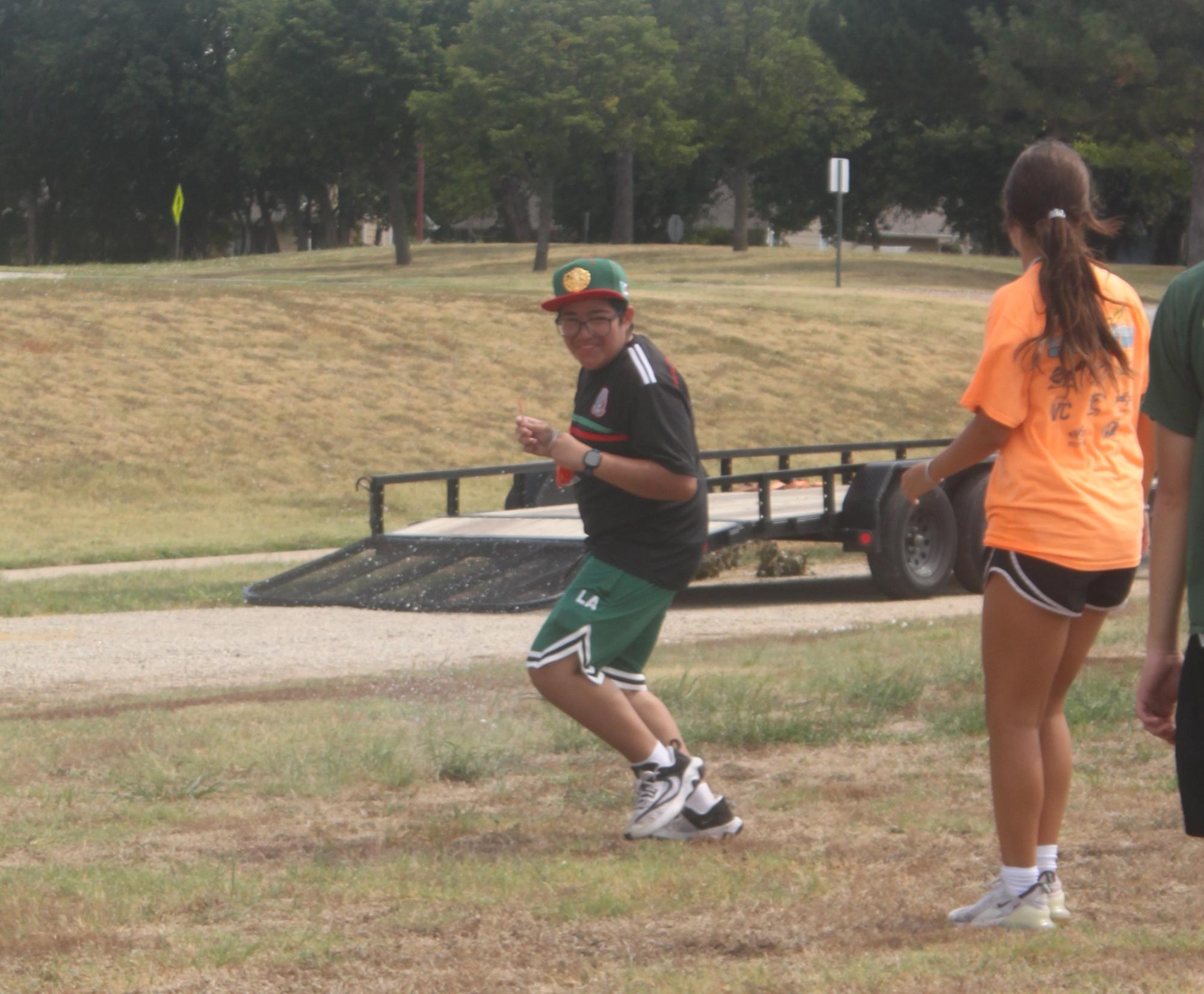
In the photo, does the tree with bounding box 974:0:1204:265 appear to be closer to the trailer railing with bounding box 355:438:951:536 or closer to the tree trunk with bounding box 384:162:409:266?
the tree trunk with bounding box 384:162:409:266

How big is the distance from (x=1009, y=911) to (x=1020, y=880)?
0.07 meters

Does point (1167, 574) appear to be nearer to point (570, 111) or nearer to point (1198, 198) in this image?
point (570, 111)

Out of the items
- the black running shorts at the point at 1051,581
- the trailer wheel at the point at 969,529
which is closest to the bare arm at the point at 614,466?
the black running shorts at the point at 1051,581

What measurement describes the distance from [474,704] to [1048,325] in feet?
13.2

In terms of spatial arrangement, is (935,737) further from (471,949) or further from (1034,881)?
(471,949)

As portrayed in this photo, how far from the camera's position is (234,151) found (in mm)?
69625

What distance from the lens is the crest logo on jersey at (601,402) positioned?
499 cm

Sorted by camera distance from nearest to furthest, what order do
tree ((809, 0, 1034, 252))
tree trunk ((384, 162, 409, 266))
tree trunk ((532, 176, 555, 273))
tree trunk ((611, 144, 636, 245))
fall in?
tree trunk ((532, 176, 555, 273)) < tree ((809, 0, 1034, 252)) < tree trunk ((384, 162, 409, 266)) < tree trunk ((611, 144, 636, 245))

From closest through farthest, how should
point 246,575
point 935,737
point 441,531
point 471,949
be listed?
point 471,949, point 935,737, point 441,531, point 246,575

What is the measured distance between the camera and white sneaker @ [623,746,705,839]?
197 inches

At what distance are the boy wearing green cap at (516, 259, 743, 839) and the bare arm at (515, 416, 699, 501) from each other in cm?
1

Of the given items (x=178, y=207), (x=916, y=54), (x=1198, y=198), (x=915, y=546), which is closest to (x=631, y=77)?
(x=916, y=54)

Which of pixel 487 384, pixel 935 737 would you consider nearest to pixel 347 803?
pixel 935 737

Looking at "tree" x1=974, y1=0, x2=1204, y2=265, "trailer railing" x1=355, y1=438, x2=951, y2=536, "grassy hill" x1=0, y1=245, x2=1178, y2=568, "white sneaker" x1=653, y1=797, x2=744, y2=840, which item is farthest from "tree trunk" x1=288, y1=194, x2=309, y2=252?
"white sneaker" x1=653, y1=797, x2=744, y2=840
